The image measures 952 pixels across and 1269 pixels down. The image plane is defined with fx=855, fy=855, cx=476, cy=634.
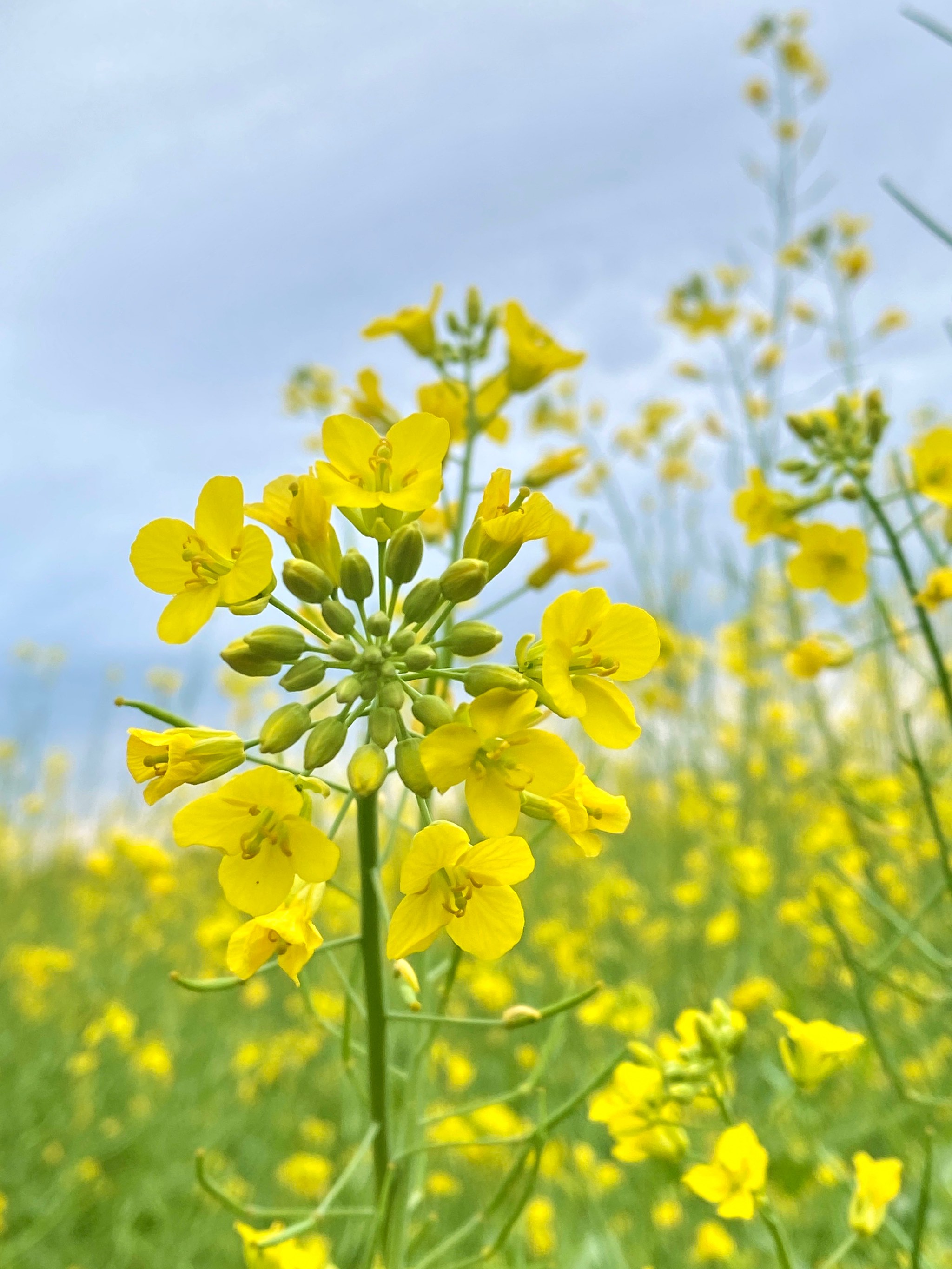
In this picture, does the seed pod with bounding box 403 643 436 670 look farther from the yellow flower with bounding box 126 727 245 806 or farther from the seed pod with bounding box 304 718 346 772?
the yellow flower with bounding box 126 727 245 806

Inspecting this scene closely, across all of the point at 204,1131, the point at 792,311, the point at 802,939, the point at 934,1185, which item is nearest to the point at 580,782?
the point at 934,1185

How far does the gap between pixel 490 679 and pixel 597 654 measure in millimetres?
123

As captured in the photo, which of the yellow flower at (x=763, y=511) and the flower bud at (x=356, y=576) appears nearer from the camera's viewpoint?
the flower bud at (x=356, y=576)

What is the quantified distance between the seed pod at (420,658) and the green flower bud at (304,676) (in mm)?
86

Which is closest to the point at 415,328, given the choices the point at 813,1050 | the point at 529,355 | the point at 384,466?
the point at 529,355

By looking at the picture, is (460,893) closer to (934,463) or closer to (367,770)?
(367,770)

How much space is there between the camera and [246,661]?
2.82 feet

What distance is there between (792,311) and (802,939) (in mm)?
3778

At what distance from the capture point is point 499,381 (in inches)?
62.7

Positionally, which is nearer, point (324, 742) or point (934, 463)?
point (324, 742)

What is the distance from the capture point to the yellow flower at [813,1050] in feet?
3.87

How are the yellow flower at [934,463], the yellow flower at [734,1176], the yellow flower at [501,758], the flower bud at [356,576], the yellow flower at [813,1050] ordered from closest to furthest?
the yellow flower at [501,758] → the flower bud at [356,576] → the yellow flower at [734,1176] → the yellow flower at [813,1050] → the yellow flower at [934,463]

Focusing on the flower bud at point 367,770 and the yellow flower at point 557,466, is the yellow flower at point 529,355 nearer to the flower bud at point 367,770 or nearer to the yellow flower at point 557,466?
the yellow flower at point 557,466

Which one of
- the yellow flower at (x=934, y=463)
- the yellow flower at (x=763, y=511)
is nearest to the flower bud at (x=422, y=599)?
the yellow flower at (x=763, y=511)
